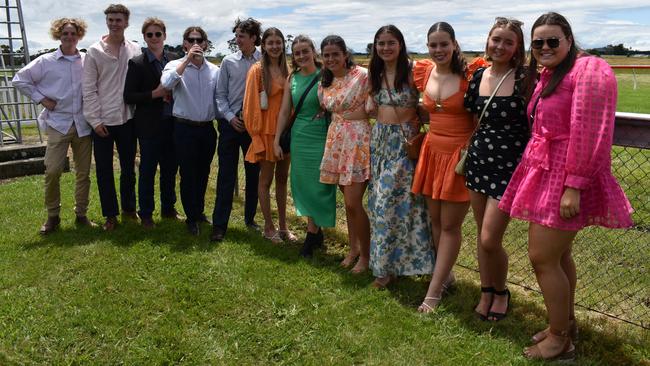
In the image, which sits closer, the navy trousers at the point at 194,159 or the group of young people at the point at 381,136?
the group of young people at the point at 381,136

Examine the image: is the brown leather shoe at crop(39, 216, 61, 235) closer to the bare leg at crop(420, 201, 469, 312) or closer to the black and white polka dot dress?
the bare leg at crop(420, 201, 469, 312)

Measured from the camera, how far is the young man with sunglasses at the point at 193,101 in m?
4.93

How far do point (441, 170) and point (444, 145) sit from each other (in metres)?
0.16

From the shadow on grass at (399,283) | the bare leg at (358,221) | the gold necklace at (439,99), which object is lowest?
the shadow on grass at (399,283)

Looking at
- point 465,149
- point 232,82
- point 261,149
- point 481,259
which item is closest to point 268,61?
point 232,82

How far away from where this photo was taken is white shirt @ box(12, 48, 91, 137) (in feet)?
17.1

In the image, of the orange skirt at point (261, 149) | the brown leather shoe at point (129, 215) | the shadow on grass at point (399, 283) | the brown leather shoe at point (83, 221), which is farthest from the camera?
the brown leather shoe at point (129, 215)

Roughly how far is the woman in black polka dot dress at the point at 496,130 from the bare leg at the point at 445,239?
0.24 meters

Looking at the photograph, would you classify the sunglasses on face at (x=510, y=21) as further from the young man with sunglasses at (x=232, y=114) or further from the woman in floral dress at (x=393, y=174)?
the young man with sunglasses at (x=232, y=114)

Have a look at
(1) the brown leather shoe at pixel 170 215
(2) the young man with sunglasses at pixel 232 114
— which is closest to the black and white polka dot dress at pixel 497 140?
(2) the young man with sunglasses at pixel 232 114

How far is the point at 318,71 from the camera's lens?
446 centimetres

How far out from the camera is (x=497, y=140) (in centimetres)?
318

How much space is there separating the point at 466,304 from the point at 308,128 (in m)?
1.80

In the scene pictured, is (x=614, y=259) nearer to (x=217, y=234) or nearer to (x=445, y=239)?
(x=445, y=239)
